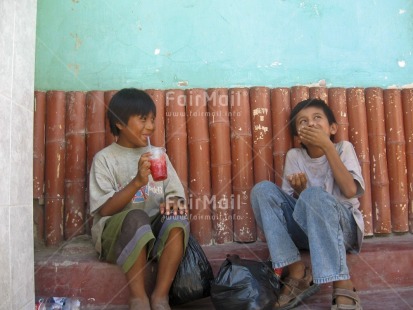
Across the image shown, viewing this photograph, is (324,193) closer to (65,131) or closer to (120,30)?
(65,131)

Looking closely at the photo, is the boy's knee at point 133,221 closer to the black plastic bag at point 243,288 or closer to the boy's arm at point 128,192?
the boy's arm at point 128,192

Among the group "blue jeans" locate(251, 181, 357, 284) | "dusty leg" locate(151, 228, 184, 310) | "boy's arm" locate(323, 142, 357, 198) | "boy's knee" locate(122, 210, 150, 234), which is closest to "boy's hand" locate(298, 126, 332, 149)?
"boy's arm" locate(323, 142, 357, 198)

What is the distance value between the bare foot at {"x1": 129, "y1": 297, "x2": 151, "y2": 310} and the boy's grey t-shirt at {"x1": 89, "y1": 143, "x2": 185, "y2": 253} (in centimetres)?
51

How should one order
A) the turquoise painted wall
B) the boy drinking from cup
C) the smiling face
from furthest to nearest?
the turquoise painted wall
the smiling face
the boy drinking from cup

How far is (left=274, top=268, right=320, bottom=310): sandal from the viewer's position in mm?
2365

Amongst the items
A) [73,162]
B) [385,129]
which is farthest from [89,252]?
[385,129]

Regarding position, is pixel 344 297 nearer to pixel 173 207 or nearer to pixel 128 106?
pixel 173 207

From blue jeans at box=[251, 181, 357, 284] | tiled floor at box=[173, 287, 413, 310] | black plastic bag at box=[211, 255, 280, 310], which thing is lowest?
tiled floor at box=[173, 287, 413, 310]

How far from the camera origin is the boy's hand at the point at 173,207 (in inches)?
98.9

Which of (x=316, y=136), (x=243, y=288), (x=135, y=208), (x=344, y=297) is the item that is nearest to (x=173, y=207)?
(x=135, y=208)

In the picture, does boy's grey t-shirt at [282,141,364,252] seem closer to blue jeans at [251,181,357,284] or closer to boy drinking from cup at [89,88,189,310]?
blue jeans at [251,181,357,284]

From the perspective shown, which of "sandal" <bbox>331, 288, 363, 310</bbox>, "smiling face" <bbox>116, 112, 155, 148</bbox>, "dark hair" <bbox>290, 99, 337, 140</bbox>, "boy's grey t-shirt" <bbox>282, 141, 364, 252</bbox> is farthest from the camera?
"dark hair" <bbox>290, 99, 337, 140</bbox>

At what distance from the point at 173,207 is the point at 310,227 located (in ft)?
2.37

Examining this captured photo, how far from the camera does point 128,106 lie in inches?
112
